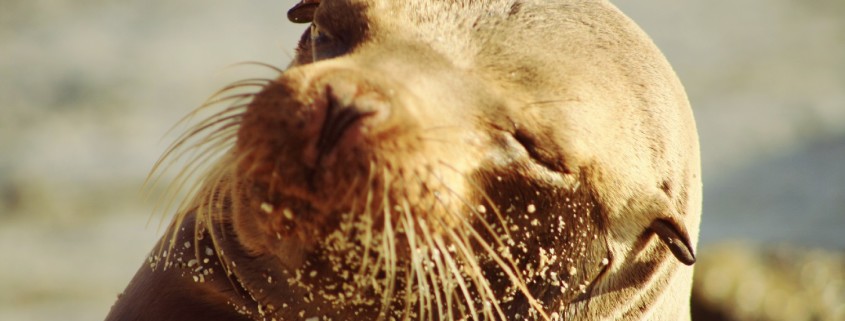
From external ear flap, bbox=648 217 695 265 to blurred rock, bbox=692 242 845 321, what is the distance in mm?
6204

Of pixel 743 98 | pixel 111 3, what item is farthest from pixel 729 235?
pixel 111 3

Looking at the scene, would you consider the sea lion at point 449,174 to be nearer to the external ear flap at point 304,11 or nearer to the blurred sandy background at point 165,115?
the external ear flap at point 304,11

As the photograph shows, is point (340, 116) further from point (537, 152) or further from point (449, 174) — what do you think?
point (537, 152)

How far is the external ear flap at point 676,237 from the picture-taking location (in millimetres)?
3375

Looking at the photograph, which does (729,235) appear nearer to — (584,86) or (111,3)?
(111,3)

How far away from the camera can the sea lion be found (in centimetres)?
275

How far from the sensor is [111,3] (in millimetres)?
14086

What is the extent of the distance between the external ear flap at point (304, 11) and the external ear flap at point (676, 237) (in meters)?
1.43

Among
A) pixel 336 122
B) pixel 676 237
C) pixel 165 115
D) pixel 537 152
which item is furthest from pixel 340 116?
pixel 165 115

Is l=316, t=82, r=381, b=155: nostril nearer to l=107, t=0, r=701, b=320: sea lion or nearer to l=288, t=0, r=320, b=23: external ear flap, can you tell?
l=107, t=0, r=701, b=320: sea lion

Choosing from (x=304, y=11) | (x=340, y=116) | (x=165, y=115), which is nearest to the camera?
(x=340, y=116)

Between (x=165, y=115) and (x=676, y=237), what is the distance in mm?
9519

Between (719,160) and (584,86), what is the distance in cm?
1016

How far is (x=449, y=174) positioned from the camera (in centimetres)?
288
